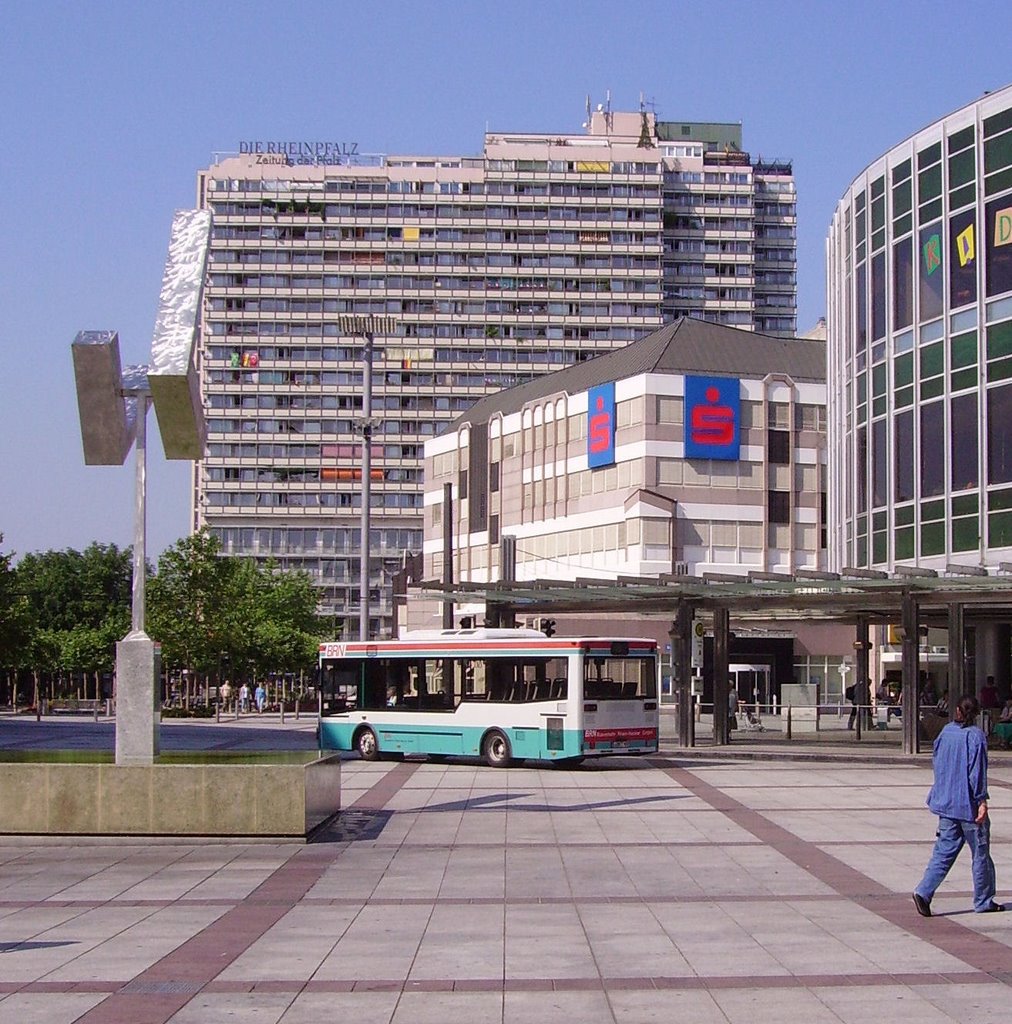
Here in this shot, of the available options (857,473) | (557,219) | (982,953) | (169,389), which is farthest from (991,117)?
(557,219)

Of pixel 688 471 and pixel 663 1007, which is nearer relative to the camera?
pixel 663 1007

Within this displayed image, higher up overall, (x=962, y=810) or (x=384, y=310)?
(x=384, y=310)

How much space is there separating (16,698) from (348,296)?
54.2m

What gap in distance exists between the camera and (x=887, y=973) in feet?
34.1

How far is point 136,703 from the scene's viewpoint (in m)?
18.6

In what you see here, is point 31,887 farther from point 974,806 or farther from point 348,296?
point 348,296

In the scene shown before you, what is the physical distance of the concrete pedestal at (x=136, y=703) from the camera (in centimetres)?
1853

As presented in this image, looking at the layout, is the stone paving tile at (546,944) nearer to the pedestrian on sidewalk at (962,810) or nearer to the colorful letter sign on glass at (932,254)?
the pedestrian on sidewalk at (962,810)

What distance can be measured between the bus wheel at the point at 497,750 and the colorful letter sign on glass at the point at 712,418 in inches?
1602

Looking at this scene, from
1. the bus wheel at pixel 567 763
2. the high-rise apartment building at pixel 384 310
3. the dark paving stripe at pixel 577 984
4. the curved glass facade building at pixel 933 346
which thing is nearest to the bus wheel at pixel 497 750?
the bus wheel at pixel 567 763

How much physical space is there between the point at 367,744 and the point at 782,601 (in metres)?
9.51

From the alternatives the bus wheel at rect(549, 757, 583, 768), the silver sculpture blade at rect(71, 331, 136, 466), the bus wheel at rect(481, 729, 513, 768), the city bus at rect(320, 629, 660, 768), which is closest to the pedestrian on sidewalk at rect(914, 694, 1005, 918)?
the silver sculpture blade at rect(71, 331, 136, 466)

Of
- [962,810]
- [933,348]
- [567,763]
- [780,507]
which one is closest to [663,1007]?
[962,810]

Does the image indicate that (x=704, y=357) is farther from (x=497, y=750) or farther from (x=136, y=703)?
(x=136, y=703)
